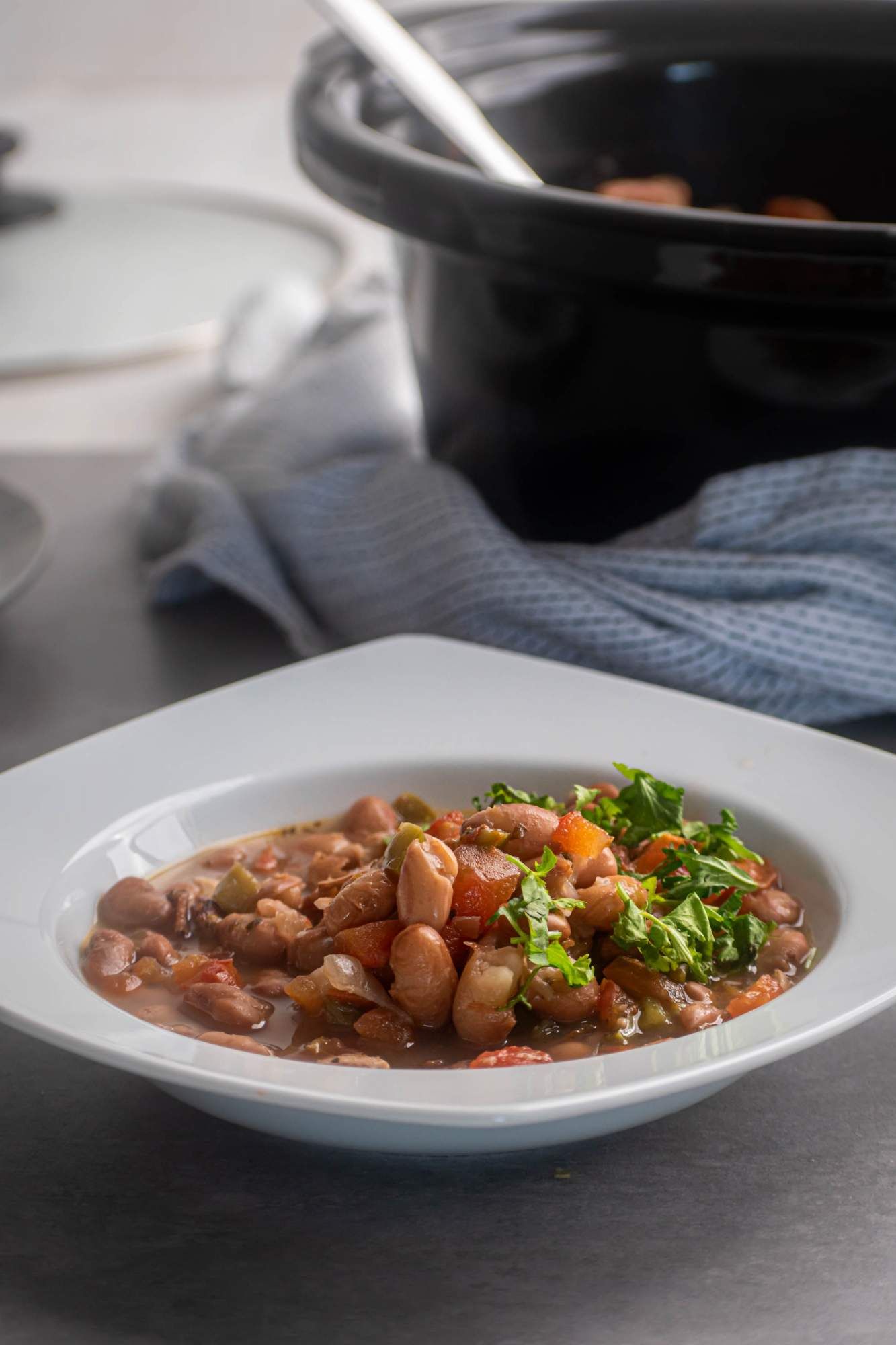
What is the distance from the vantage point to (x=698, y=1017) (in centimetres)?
73

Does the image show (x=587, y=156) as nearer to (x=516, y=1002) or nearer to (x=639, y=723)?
(x=639, y=723)

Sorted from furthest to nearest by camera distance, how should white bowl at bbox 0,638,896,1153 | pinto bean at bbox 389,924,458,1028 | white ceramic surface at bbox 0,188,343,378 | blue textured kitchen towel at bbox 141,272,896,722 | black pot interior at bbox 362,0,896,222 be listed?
white ceramic surface at bbox 0,188,343,378 < black pot interior at bbox 362,0,896,222 < blue textured kitchen towel at bbox 141,272,896,722 < pinto bean at bbox 389,924,458,1028 < white bowl at bbox 0,638,896,1153

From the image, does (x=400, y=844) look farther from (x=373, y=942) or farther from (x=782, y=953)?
(x=782, y=953)

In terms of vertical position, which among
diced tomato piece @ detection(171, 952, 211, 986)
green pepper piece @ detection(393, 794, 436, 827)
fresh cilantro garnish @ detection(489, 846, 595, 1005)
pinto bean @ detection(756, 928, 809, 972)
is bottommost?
green pepper piece @ detection(393, 794, 436, 827)

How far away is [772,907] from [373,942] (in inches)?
7.8

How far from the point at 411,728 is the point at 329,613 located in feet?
1.06

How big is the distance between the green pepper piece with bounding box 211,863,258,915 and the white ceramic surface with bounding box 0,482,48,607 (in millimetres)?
405

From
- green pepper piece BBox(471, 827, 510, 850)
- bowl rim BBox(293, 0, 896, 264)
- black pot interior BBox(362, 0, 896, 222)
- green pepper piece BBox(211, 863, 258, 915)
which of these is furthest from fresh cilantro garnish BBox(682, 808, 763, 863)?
black pot interior BBox(362, 0, 896, 222)

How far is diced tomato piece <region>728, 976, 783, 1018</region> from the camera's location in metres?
0.73

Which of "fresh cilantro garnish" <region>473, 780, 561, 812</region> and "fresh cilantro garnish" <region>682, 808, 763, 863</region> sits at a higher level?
"fresh cilantro garnish" <region>473, 780, 561, 812</region>

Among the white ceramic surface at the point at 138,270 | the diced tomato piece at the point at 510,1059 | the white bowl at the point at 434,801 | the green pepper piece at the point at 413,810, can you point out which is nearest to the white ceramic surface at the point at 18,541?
the white bowl at the point at 434,801

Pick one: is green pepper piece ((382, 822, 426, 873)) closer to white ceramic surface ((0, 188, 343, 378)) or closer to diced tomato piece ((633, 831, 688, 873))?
diced tomato piece ((633, 831, 688, 873))

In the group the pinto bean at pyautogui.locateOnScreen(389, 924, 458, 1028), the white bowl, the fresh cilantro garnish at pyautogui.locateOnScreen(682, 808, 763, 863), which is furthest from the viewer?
the fresh cilantro garnish at pyautogui.locateOnScreen(682, 808, 763, 863)

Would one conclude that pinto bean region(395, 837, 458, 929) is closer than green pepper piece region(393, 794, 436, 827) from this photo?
Yes
